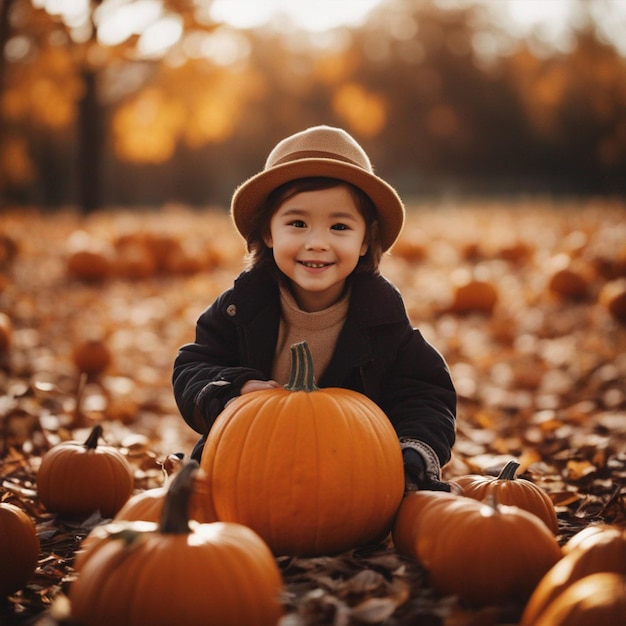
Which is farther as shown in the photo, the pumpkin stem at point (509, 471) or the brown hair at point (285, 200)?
the brown hair at point (285, 200)

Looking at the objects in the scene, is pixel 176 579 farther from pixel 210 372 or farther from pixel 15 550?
pixel 210 372

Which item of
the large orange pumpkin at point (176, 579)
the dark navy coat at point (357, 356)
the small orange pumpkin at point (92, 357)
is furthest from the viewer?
the small orange pumpkin at point (92, 357)

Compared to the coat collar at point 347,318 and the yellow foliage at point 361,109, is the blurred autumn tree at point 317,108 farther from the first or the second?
the coat collar at point 347,318

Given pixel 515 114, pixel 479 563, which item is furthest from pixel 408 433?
pixel 515 114

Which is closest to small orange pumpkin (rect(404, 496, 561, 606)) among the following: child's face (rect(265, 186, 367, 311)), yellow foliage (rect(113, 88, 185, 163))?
child's face (rect(265, 186, 367, 311))

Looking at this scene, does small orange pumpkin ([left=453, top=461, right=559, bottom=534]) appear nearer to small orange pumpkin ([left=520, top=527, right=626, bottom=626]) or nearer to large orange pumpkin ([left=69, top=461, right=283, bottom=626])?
small orange pumpkin ([left=520, top=527, right=626, bottom=626])

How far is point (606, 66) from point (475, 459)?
1254 centimetres

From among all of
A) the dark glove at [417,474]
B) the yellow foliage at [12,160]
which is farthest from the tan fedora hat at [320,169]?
the yellow foliage at [12,160]

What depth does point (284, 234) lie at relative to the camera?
8.97 feet

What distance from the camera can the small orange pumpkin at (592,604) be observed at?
5.08 feet

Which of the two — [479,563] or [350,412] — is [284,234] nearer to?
[350,412]

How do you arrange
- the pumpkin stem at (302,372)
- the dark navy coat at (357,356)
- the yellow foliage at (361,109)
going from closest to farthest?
the pumpkin stem at (302,372), the dark navy coat at (357,356), the yellow foliage at (361,109)

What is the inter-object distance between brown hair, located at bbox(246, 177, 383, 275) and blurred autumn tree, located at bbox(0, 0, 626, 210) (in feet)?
37.4

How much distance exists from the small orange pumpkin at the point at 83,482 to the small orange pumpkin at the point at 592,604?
6.41 feet
